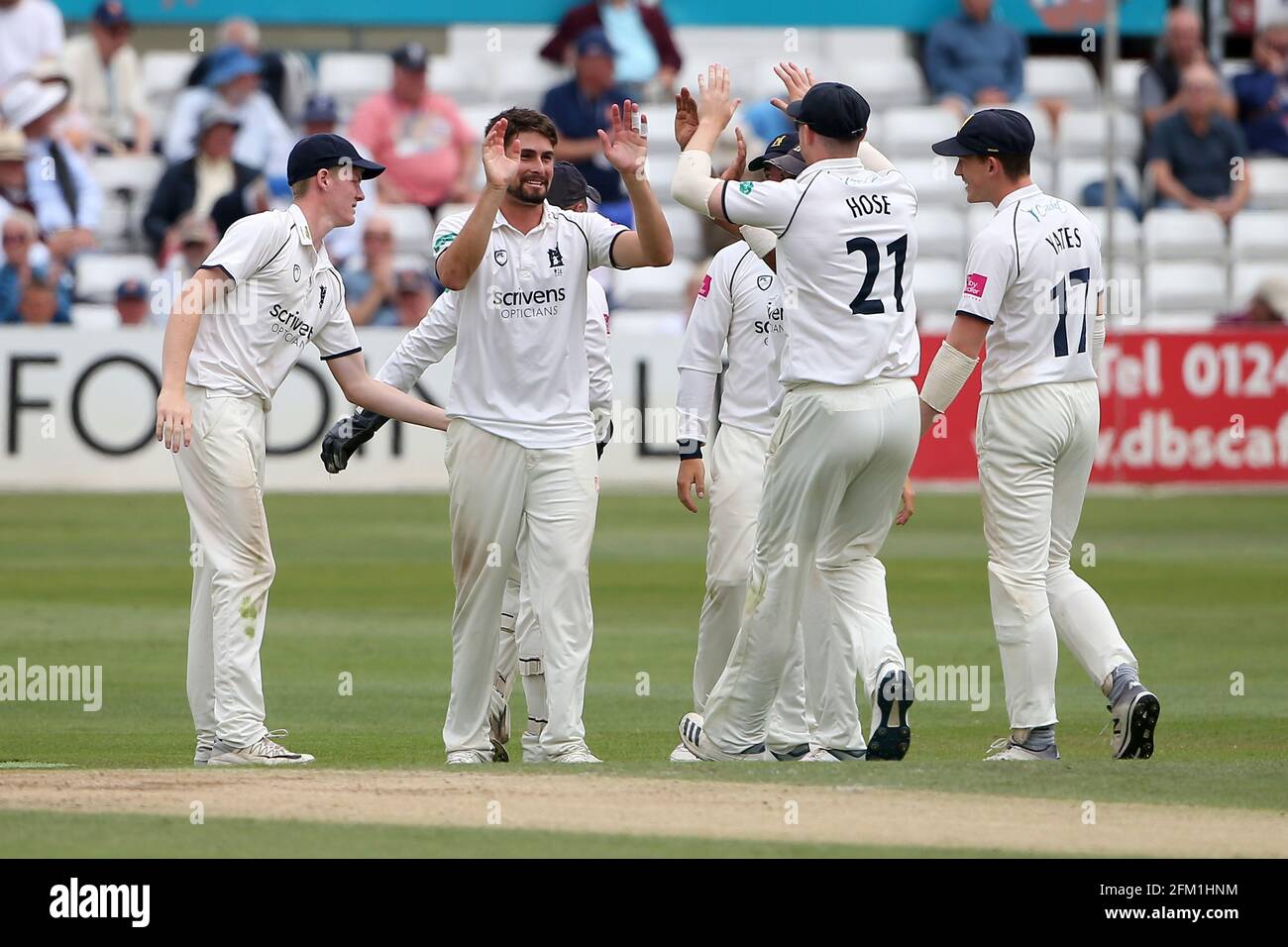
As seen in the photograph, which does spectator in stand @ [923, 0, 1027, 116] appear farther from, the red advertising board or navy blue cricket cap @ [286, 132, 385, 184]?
navy blue cricket cap @ [286, 132, 385, 184]

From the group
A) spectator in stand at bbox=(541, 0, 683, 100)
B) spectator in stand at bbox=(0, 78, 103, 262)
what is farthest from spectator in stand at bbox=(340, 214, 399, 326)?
spectator in stand at bbox=(541, 0, 683, 100)

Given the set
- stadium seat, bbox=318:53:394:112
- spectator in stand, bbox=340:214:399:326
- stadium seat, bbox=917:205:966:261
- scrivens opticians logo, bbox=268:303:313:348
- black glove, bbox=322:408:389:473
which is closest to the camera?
scrivens opticians logo, bbox=268:303:313:348

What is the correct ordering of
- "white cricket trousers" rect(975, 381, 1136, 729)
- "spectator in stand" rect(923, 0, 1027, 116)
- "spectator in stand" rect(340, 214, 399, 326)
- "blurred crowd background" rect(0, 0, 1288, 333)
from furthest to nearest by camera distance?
1. "spectator in stand" rect(923, 0, 1027, 116)
2. "blurred crowd background" rect(0, 0, 1288, 333)
3. "spectator in stand" rect(340, 214, 399, 326)
4. "white cricket trousers" rect(975, 381, 1136, 729)

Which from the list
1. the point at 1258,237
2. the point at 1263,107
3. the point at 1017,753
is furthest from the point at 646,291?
the point at 1017,753

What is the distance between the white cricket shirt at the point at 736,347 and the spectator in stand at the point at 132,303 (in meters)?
9.85

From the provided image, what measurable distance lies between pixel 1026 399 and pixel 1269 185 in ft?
51.5

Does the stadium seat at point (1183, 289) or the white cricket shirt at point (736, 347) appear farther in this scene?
the stadium seat at point (1183, 289)

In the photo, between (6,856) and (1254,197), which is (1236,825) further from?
(1254,197)

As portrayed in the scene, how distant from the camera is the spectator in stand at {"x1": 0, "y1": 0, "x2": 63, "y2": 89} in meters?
20.4

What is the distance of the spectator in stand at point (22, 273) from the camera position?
17.5m

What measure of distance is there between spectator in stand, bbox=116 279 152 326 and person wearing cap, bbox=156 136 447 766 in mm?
9698

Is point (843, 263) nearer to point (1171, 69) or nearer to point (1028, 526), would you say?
point (1028, 526)

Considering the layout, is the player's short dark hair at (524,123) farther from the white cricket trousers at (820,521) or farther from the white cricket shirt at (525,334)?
the white cricket trousers at (820,521)

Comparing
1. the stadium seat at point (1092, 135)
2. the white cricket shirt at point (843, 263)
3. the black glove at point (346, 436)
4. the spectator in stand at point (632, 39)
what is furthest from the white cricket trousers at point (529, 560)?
the stadium seat at point (1092, 135)
